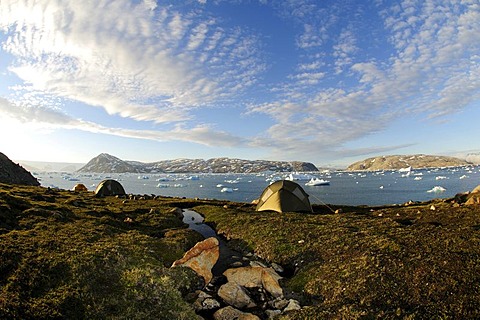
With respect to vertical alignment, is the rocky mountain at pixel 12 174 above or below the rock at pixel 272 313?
above

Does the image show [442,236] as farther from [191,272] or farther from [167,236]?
[167,236]

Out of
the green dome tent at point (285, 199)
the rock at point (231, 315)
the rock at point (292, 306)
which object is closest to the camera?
the rock at point (231, 315)

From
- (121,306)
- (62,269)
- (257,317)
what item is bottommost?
(257,317)

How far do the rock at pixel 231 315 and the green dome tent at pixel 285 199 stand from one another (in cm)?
2317

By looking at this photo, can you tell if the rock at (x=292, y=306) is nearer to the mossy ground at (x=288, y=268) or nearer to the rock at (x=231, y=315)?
the mossy ground at (x=288, y=268)

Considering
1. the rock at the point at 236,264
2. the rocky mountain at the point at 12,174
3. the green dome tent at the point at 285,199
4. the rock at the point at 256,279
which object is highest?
the rocky mountain at the point at 12,174

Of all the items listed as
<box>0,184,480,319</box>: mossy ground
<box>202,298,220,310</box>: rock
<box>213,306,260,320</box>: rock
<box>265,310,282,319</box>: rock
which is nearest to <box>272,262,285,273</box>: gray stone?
<box>0,184,480,319</box>: mossy ground

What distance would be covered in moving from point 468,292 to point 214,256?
1201 centimetres

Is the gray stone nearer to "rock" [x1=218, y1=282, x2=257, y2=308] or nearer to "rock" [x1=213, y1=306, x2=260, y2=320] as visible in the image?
"rock" [x1=218, y1=282, x2=257, y2=308]

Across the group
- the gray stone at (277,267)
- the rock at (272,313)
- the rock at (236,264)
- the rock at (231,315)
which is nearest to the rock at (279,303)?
the rock at (272,313)

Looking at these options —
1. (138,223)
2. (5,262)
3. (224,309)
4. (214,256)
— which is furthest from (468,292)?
(138,223)

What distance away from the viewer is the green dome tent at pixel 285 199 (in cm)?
3453

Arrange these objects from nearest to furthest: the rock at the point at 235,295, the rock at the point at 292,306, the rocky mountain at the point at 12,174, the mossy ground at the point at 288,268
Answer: the mossy ground at the point at 288,268 < the rock at the point at 292,306 < the rock at the point at 235,295 < the rocky mountain at the point at 12,174

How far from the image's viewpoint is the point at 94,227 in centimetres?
2245
